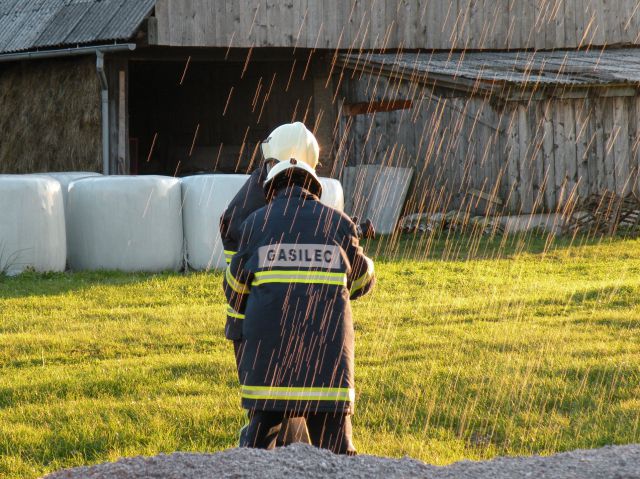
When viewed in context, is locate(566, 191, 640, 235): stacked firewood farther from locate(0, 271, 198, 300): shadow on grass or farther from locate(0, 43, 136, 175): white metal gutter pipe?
locate(0, 271, 198, 300): shadow on grass

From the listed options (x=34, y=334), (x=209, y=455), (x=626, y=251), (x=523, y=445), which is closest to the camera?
(x=209, y=455)

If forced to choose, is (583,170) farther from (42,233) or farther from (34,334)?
(34,334)

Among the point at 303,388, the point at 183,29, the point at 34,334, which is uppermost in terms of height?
the point at 183,29

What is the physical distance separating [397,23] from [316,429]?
18.9 meters

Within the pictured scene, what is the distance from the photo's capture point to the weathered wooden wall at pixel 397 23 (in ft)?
67.9

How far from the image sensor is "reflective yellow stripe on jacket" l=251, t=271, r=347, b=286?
518 cm

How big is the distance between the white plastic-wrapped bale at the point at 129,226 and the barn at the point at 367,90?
4695 mm

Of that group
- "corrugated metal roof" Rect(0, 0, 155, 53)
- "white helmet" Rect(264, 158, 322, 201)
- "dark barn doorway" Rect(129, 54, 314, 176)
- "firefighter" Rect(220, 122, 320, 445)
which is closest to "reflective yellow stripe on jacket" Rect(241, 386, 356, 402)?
"firefighter" Rect(220, 122, 320, 445)

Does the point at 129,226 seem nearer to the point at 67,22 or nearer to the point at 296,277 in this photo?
the point at 67,22

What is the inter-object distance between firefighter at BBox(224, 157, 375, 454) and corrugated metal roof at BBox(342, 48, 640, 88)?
631 inches

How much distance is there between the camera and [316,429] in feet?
17.3

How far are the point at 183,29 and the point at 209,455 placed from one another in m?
16.3

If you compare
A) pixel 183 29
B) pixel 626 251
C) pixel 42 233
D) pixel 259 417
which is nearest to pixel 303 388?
pixel 259 417

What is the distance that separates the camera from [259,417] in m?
5.31
